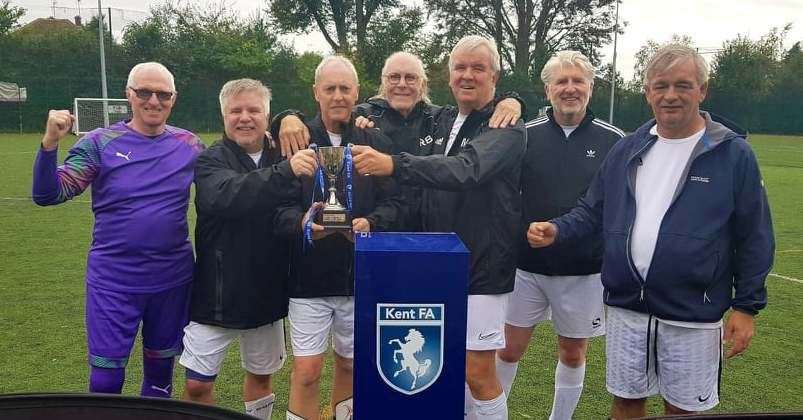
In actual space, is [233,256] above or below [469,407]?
above

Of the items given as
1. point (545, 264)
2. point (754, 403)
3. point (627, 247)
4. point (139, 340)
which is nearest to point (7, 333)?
point (139, 340)

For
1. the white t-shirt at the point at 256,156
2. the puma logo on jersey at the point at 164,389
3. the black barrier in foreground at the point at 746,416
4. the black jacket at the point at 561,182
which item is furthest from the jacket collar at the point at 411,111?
the black barrier in foreground at the point at 746,416

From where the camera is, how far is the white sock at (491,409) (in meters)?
2.93

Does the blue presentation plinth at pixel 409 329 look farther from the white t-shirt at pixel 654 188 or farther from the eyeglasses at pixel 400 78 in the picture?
the eyeglasses at pixel 400 78

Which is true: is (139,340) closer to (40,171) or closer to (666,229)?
(40,171)

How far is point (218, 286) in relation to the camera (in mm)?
2824

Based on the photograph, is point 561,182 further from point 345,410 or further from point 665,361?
point 345,410

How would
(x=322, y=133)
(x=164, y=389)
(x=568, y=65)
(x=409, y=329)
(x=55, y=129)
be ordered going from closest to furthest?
1. (x=409, y=329)
2. (x=55, y=129)
3. (x=322, y=133)
4. (x=164, y=389)
5. (x=568, y=65)

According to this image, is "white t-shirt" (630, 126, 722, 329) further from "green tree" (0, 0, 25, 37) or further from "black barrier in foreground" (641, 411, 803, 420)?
"green tree" (0, 0, 25, 37)

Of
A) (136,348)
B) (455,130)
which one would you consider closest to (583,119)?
(455,130)

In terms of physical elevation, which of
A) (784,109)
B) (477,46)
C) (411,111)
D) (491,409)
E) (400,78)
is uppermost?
(784,109)

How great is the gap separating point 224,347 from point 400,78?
1532 millimetres

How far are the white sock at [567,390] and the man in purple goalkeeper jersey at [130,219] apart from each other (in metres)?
1.94

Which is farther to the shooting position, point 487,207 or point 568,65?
point 568,65
